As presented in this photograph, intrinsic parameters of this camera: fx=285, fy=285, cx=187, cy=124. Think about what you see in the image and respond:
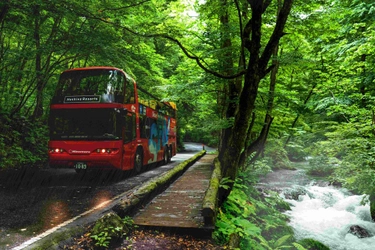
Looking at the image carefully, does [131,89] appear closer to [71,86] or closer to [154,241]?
[71,86]

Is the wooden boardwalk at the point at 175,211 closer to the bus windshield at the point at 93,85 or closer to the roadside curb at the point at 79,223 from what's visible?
the roadside curb at the point at 79,223

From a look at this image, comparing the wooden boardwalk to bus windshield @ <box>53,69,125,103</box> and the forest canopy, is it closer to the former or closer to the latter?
the forest canopy

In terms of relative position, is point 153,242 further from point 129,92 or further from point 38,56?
point 38,56

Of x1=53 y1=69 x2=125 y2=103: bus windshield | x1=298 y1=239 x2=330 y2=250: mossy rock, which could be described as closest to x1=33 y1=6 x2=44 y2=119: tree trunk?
x1=53 y1=69 x2=125 y2=103: bus windshield

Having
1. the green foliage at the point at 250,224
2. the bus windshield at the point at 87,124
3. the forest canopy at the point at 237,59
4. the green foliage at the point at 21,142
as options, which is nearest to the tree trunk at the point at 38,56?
the forest canopy at the point at 237,59

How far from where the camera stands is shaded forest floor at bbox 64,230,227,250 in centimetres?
443

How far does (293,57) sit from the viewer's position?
8594 millimetres

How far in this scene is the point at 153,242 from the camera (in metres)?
4.66

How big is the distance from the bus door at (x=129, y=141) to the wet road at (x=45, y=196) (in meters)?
0.72

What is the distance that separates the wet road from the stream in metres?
6.75

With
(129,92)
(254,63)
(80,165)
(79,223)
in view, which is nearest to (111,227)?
(79,223)

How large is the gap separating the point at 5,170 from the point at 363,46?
1401 cm

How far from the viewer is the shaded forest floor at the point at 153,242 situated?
4433mm

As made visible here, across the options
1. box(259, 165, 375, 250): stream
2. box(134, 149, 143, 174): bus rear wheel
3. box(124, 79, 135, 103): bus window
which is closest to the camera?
box(259, 165, 375, 250): stream
